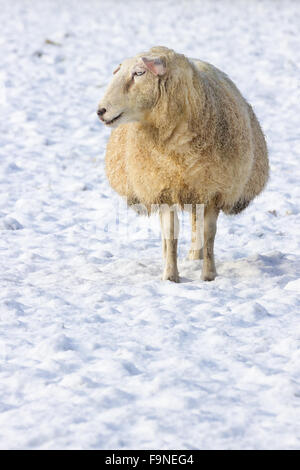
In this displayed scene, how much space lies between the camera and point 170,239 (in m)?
A: 5.20

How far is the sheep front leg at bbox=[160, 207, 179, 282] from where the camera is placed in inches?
203

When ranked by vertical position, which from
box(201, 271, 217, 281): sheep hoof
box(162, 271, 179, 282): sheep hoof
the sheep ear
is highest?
the sheep ear

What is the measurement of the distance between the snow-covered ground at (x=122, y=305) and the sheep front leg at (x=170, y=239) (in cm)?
17

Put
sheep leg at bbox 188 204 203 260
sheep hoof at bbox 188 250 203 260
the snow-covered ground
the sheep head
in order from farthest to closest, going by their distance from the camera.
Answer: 1. sheep hoof at bbox 188 250 203 260
2. sheep leg at bbox 188 204 203 260
3. the sheep head
4. the snow-covered ground

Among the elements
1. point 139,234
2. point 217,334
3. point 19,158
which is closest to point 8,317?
point 217,334

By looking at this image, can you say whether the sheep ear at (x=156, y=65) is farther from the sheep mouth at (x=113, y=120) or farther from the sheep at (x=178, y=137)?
the sheep mouth at (x=113, y=120)

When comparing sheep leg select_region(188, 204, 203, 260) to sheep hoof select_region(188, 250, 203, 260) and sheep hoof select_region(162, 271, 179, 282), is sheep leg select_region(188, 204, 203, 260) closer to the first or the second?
sheep hoof select_region(188, 250, 203, 260)

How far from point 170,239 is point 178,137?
0.88 m

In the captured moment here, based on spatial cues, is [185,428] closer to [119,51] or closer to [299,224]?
[299,224]

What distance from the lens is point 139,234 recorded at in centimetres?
656

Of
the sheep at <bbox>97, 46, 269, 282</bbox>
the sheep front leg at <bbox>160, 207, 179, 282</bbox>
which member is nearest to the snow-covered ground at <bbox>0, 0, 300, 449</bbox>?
the sheep front leg at <bbox>160, 207, 179, 282</bbox>

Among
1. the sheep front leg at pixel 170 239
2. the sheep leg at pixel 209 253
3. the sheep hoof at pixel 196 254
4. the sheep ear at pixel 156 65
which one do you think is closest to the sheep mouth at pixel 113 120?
the sheep ear at pixel 156 65

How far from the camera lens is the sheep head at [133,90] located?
439cm

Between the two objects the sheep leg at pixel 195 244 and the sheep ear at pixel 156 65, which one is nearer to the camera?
the sheep ear at pixel 156 65
